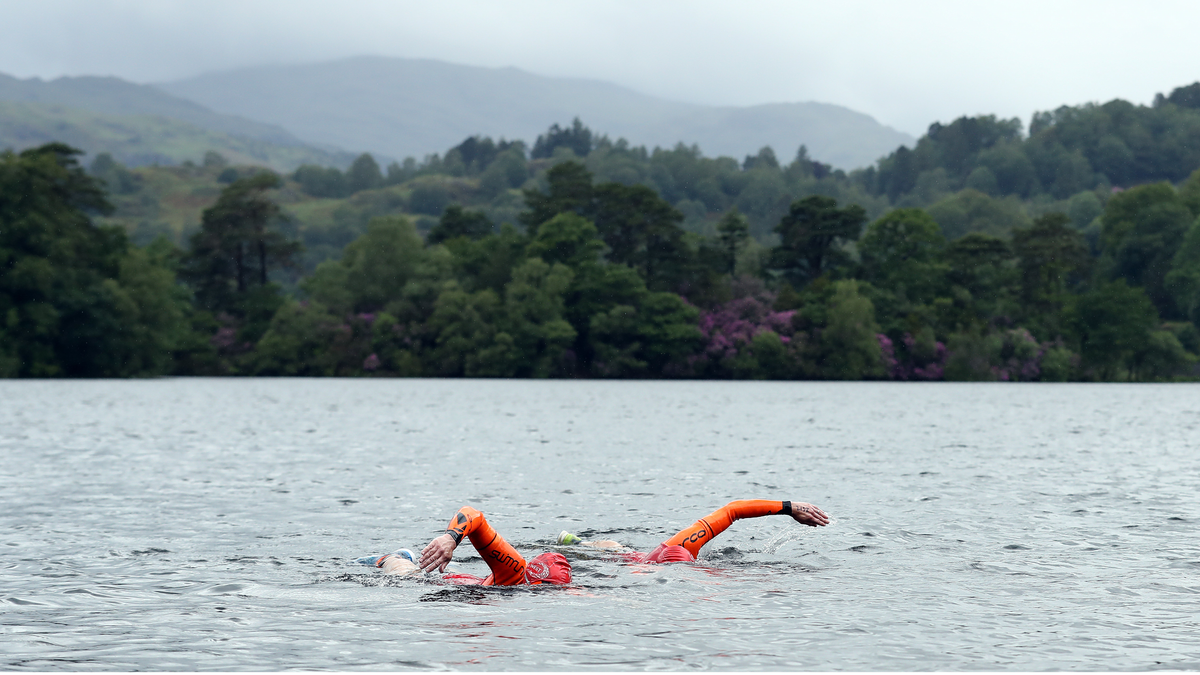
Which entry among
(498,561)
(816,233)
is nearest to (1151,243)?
(816,233)

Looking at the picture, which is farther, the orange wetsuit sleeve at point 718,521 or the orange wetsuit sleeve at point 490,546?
the orange wetsuit sleeve at point 718,521

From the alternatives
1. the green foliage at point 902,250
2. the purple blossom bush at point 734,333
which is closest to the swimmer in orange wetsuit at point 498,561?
the purple blossom bush at point 734,333

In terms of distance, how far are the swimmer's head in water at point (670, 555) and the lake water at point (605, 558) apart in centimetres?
34

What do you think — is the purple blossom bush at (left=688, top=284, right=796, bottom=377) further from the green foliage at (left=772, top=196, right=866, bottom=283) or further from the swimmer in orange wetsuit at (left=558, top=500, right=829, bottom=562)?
the swimmer in orange wetsuit at (left=558, top=500, right=829, bottom=562)

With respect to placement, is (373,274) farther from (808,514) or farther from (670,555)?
(808,514)

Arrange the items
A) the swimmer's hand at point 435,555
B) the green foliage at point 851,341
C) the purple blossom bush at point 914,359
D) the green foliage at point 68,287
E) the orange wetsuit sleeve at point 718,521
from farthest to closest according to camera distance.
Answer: the purple blossom bush at point 914,359, the green foliage at point 851,341, the green foliage at point 68,287, the orange wetsuit sleeve at point 718,521, the swimmer's hand at point 435,555

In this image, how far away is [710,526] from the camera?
1823 cm

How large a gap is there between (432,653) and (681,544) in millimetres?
6621

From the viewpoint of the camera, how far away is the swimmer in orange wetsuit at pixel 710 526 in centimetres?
1733

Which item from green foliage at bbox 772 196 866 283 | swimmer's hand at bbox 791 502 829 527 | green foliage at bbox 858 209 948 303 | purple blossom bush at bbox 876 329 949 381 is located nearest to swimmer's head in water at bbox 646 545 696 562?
swimmer's hand at bbox 791 502 829 527

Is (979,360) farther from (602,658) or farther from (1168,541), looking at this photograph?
(602,658)

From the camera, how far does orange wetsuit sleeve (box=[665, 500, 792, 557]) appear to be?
17.9 meters

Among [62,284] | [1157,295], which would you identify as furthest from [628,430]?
[1157,295]

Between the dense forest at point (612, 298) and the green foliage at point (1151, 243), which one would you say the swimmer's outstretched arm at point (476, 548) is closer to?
the dense forest at point (612, 298)
